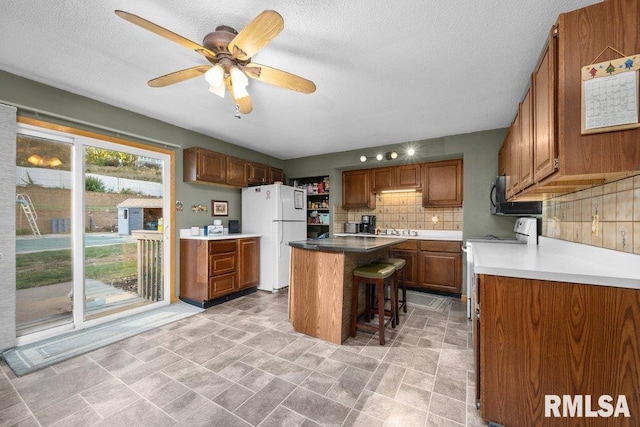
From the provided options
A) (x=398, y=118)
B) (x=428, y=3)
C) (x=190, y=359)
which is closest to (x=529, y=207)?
(x=398, y=118)

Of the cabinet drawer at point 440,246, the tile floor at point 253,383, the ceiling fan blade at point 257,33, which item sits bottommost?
the tile floor at point 253,383

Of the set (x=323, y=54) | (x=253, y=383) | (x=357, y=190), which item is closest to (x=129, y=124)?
(x=323, y=54)

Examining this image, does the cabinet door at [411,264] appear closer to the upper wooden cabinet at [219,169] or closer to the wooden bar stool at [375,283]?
the wooden bar stool at [375,283]

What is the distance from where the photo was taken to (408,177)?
4398 millimetres

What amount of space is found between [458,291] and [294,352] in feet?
9.07

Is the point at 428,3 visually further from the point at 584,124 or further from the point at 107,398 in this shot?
the point at 107,398

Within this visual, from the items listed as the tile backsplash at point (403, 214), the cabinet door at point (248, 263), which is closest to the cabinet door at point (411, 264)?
the tile backsplash at point (403, 214)

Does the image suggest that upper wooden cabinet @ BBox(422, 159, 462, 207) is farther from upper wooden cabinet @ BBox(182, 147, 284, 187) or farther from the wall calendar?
the wall calendar

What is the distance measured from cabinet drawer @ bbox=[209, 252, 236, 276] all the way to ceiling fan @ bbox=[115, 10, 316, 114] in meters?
2.29

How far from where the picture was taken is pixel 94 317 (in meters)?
2.86

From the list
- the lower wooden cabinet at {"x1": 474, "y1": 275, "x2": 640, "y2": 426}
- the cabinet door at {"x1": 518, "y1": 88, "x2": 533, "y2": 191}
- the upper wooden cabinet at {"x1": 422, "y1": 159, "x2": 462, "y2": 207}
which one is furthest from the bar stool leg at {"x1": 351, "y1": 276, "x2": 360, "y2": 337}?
the upper wooden cabinet at {"x1": 422, "y1": 159, "x2": 462, "y2": 207}

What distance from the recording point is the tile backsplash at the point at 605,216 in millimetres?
1294

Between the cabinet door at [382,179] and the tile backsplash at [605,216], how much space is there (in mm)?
2480

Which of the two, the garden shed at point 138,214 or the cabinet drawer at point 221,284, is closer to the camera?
the garden shed at point 138,214
